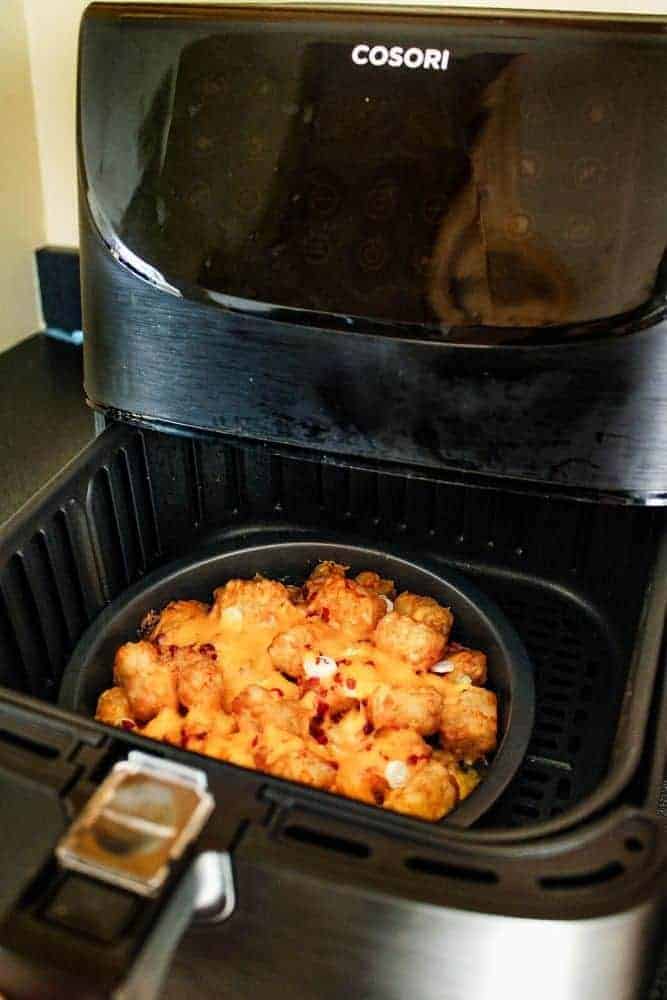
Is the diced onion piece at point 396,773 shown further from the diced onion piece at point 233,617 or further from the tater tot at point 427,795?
the diced onion piece at point 233,617

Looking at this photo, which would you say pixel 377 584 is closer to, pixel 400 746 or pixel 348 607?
pixel 348 607

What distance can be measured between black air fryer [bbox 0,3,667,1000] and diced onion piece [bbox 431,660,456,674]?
36mm

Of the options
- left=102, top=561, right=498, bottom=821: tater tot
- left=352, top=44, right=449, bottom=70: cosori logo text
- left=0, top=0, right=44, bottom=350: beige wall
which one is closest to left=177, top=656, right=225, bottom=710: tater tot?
left=102, top=561, right=498, bottom=821: tater tot

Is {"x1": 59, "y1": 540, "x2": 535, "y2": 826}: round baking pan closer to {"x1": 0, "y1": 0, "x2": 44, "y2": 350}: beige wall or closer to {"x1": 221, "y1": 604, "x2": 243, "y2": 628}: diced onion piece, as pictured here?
{"x1": 221, "y1": 604, "x2": 243, "y2": 628}: diced onion piece

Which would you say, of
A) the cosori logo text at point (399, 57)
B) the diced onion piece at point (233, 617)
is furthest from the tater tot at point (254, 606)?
the cosori logo text at point (399, 57)

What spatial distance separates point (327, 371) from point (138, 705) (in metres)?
0.26

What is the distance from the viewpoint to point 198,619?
708 mm

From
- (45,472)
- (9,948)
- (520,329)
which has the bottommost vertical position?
(45,472)

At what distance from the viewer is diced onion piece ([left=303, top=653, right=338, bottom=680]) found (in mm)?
662

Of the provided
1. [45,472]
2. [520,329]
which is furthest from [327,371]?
[45,472]

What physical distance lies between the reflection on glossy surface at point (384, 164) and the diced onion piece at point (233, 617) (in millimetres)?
235

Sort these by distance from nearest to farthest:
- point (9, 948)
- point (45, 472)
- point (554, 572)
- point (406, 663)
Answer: point (9, 948) → point (406, 663) → point (554, 572) → point (45, 472)

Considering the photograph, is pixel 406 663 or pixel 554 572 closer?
pixel 406 663

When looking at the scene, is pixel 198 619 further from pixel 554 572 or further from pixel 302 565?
pixel 554 572
